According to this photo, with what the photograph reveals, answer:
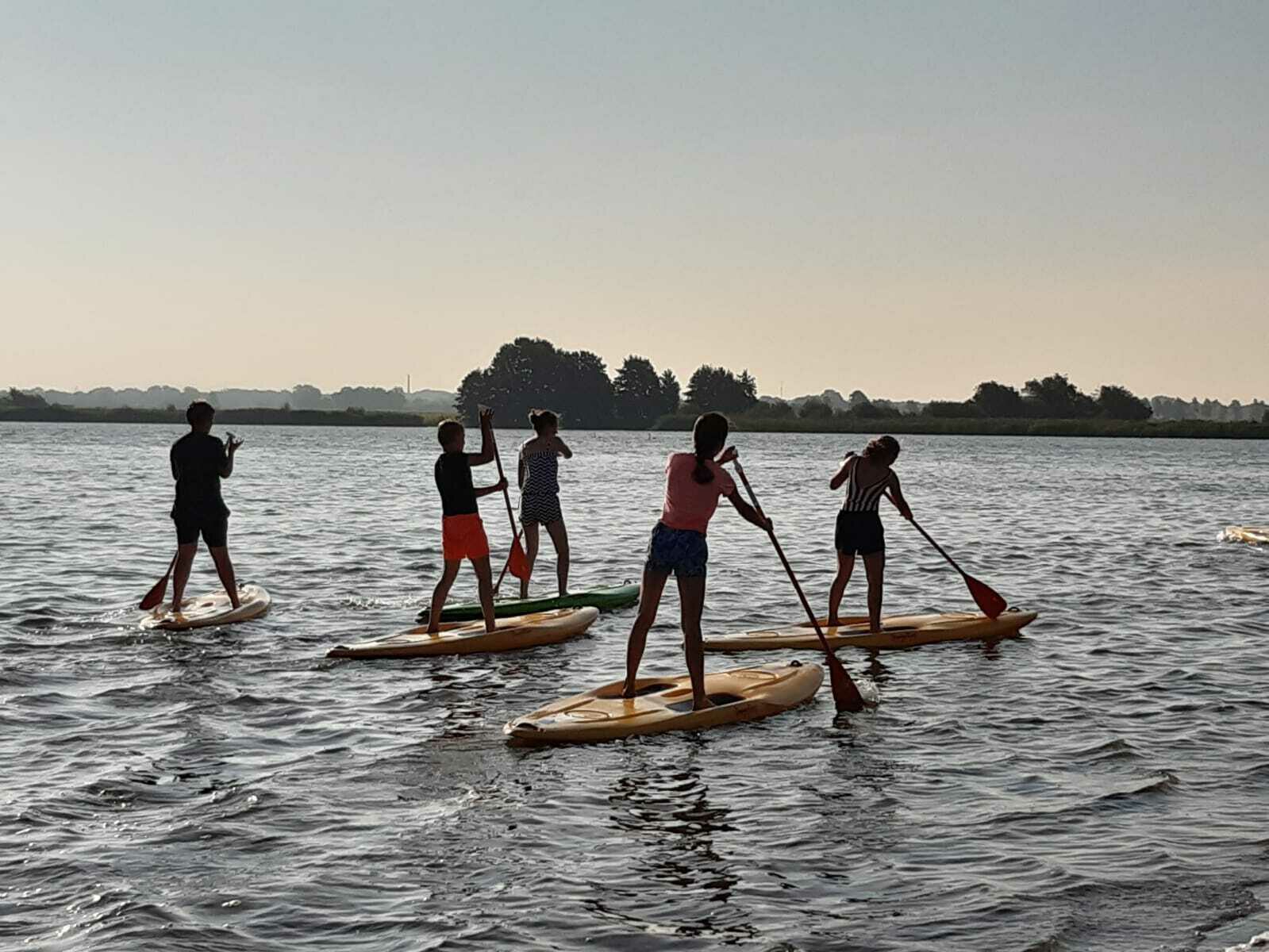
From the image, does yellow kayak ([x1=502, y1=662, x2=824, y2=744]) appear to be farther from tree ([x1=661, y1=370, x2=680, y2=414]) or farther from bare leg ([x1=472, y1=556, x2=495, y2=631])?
tree ([x1=661, y1=370, x2=680, y2=414])

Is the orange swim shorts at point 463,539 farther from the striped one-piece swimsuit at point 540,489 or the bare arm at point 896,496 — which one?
the bare arm at point 896,496

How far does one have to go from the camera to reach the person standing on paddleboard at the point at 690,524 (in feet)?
32.6

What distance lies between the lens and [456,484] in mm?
13008

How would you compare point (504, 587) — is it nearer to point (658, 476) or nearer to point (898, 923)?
point (898, 923)

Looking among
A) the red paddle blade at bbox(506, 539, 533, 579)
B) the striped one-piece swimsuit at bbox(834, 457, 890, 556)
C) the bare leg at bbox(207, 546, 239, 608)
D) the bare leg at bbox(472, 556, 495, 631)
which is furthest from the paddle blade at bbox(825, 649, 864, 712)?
the bare leg at bbox(207, 546, 239, 608)

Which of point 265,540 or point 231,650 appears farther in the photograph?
point 265,540

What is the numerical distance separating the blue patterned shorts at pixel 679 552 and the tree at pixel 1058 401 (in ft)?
484

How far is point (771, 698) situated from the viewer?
36.3 ft

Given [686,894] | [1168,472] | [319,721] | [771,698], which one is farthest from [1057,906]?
[1168,472]

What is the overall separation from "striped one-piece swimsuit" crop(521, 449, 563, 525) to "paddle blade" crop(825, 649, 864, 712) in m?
5.27

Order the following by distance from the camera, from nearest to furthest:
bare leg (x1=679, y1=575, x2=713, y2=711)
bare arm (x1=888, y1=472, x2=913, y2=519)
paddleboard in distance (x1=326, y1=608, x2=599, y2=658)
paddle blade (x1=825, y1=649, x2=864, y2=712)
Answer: bare leg (x1=679, y1=575, x2=713, y2=711) → paddle blade (x1=825, y1=649, x2=864, y2=712) → paddleboard in distance (x1=326, y1=608, x2=599, y2=658) → bare arm (x1=888, y1=472, x2=913, y2=519)

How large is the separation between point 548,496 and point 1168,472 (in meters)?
57.2

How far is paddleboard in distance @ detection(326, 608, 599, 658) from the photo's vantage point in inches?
521

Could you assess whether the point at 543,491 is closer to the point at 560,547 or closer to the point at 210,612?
the point at 560,547
